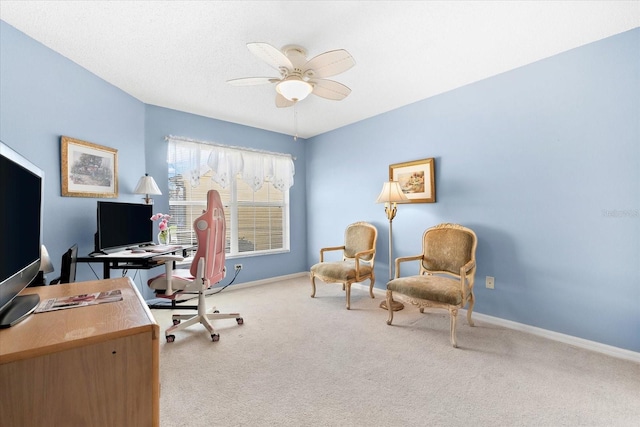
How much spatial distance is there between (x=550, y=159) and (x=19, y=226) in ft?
11.6

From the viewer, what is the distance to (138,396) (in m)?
0.90

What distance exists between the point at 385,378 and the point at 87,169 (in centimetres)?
314

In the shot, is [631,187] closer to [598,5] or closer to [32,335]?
[598,5]

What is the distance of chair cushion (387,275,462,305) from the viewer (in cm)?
240

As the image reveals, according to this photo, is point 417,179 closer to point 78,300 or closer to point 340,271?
point 340,271

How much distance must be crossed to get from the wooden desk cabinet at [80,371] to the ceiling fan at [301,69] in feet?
5.54

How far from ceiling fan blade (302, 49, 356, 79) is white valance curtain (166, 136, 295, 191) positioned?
2.25 metres

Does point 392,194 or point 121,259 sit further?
point 392,194

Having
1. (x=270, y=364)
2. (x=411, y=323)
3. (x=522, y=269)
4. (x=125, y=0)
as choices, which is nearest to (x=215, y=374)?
(x=270, y=364)

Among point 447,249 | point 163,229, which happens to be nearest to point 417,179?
point 447,249

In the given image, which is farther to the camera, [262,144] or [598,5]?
[262,144]

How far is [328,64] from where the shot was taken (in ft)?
6.66

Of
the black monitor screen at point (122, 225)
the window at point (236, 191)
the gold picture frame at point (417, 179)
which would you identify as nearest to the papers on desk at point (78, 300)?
the black monitor screen at point (122, 225)

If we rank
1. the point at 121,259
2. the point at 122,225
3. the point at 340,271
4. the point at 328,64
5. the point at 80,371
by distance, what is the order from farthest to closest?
1. the point at 340,271
2. the point at 122,225
3. the point at 121,259
4. the point at 328,64
5. the point at 80,371
